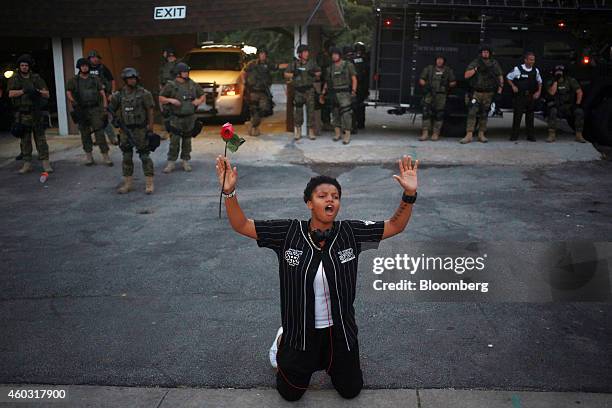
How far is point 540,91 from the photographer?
14.2m

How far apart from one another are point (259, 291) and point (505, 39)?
10.4m

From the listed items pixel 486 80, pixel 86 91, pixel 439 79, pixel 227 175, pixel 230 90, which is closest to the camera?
pixel 227 175

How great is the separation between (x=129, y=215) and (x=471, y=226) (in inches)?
188

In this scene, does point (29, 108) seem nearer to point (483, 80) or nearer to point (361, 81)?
point (361, 81)

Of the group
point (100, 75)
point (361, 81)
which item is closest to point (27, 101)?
point (100, 75)

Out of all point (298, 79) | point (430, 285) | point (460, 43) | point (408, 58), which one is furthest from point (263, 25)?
point (430, 285)

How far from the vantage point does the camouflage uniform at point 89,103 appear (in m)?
12.1

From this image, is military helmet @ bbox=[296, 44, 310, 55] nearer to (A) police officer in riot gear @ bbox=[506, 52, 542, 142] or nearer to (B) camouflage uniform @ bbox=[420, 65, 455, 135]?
(B) camouflage uniform @ bbox=[420, 65, 455, 135]

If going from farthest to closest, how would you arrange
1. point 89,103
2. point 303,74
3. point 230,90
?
point 230,90, point 303,74, point 89,103

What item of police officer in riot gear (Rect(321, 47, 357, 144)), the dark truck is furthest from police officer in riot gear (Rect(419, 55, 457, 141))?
police officer in riot gear (Rect(321, 47, 357, 144))

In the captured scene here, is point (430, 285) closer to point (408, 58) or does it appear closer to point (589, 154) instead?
point (589, 154)

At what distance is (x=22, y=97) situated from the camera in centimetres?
1151

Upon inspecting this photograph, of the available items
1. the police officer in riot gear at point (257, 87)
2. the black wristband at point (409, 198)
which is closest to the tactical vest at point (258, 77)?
the police officer in riot gear at point (257, 87)

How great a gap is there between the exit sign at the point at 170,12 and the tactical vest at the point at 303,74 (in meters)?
3.42
